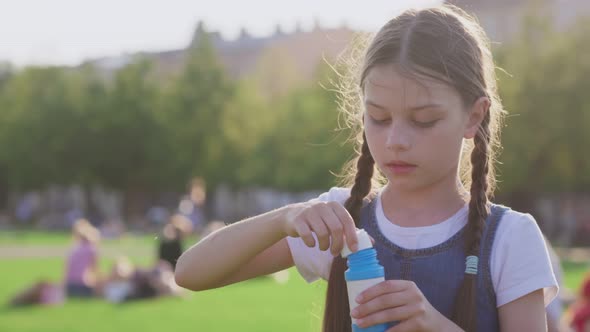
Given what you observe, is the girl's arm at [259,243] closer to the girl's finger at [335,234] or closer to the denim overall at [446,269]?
the girl's finger at [335,234]

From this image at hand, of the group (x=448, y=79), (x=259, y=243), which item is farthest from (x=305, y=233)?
(x=448, y=79)

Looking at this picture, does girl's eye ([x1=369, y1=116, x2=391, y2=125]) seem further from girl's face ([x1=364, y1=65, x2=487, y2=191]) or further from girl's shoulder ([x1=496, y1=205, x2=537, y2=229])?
girl's shoulder ([x1=496, y1=205, x2=537, y2=229])

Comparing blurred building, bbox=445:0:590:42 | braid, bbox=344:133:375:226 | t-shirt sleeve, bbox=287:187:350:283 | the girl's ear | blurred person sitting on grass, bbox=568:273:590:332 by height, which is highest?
the girl's ear

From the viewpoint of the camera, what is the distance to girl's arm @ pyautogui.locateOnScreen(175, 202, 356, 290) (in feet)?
6.19

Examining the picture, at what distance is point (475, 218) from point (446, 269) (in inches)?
6.0

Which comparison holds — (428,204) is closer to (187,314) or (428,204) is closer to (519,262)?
(519,262)

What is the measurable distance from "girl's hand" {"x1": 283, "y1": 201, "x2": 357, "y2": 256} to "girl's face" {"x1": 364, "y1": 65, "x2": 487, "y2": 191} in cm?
24

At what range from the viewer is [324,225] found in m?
1.90

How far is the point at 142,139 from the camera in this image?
159ft

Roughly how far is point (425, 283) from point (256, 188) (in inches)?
1754

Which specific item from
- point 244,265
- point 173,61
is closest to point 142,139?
point 173,61

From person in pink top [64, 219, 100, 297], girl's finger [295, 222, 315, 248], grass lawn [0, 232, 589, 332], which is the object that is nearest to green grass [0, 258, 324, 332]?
grass lawn [0, 232, 589, 332]

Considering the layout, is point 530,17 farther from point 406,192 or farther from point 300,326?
point 406,192

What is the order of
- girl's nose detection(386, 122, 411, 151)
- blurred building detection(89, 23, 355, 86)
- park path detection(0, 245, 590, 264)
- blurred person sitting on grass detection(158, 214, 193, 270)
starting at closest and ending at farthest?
girl's nose detection(386, 122, 411, 151), blurred person sitting on grass detection(158, 214, 193, 270), park path detection(0, 245, 590, 264), blurred building detection(89, 23, 355, 86)
